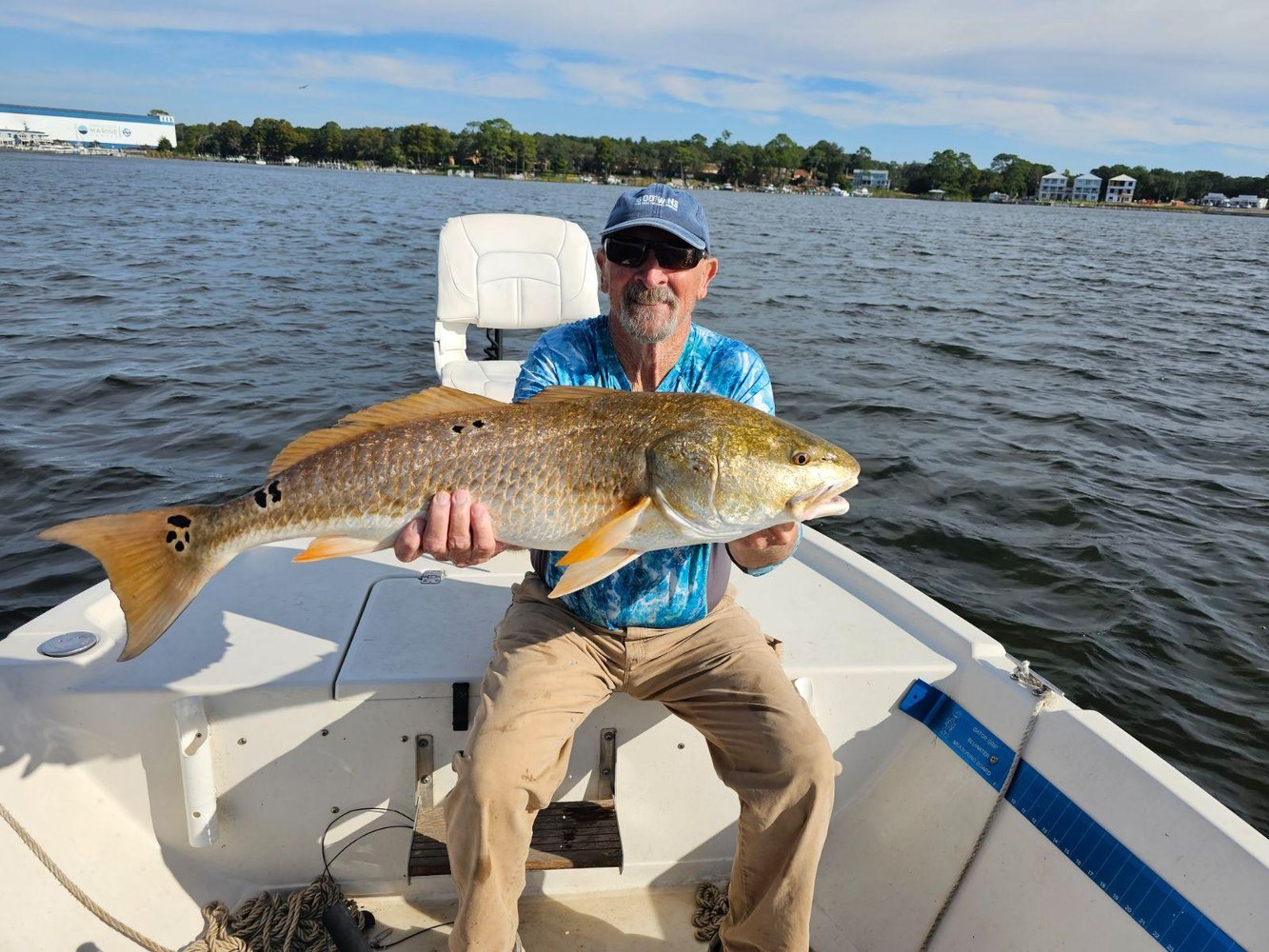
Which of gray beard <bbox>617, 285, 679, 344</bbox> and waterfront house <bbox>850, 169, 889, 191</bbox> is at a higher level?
waterfront house <bbox>850, 169, 889, 191</bbox>

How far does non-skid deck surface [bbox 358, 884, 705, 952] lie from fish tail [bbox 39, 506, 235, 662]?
1.60m

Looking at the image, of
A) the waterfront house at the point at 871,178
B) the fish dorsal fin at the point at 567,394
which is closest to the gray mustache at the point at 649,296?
the fish dorsal fin at the point at 567,394

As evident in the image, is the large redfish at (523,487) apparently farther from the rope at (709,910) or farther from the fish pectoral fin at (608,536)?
the rope at (709,910)

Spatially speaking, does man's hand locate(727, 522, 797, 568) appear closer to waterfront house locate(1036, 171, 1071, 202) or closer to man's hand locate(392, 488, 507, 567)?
man's hand locate(392, 488, 507, 567)

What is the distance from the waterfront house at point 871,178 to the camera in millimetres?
175625

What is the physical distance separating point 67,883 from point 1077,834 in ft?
11.0

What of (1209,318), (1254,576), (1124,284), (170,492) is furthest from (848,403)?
(1124,284)

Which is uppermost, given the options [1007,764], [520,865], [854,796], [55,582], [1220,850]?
[1220,850]

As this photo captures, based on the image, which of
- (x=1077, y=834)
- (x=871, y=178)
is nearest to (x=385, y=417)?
(x=1077, y=834)

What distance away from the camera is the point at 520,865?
2594mm

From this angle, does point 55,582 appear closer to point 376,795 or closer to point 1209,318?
point 376,795

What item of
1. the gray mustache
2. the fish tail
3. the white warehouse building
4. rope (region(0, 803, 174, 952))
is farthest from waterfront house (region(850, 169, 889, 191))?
rope (region(0, 803, 174, 952))

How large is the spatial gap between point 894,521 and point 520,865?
277 inches

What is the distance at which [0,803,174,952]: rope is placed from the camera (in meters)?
2.63
